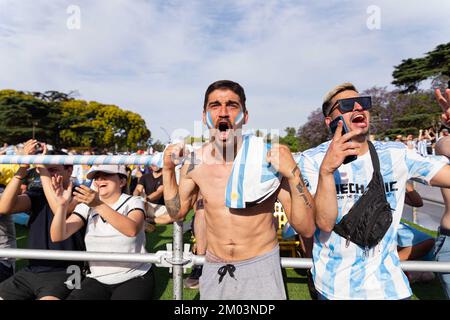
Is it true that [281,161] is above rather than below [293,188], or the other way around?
above

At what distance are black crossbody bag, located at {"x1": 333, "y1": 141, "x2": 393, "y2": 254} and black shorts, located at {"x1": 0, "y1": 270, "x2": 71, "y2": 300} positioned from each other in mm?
2579

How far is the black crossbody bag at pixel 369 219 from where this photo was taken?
196 centimetres

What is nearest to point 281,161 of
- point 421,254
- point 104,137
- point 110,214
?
point 110,214

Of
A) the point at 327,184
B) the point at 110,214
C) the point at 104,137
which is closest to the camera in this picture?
the point at 327,184

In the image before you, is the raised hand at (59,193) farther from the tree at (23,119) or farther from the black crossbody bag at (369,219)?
the tree at (23,119)

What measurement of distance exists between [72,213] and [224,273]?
196 cm

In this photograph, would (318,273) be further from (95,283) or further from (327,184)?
(95,283)

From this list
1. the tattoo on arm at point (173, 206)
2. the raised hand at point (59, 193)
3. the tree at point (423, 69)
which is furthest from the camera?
the tree at point (423, 69)

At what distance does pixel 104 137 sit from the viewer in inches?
2468

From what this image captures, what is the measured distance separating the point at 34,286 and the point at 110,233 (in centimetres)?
87

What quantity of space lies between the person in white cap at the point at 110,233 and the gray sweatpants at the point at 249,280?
118 centimetres

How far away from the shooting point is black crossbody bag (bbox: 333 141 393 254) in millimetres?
1957

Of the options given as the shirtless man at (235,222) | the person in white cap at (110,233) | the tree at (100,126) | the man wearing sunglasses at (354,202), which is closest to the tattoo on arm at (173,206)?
the shirtless man at (235,222)
